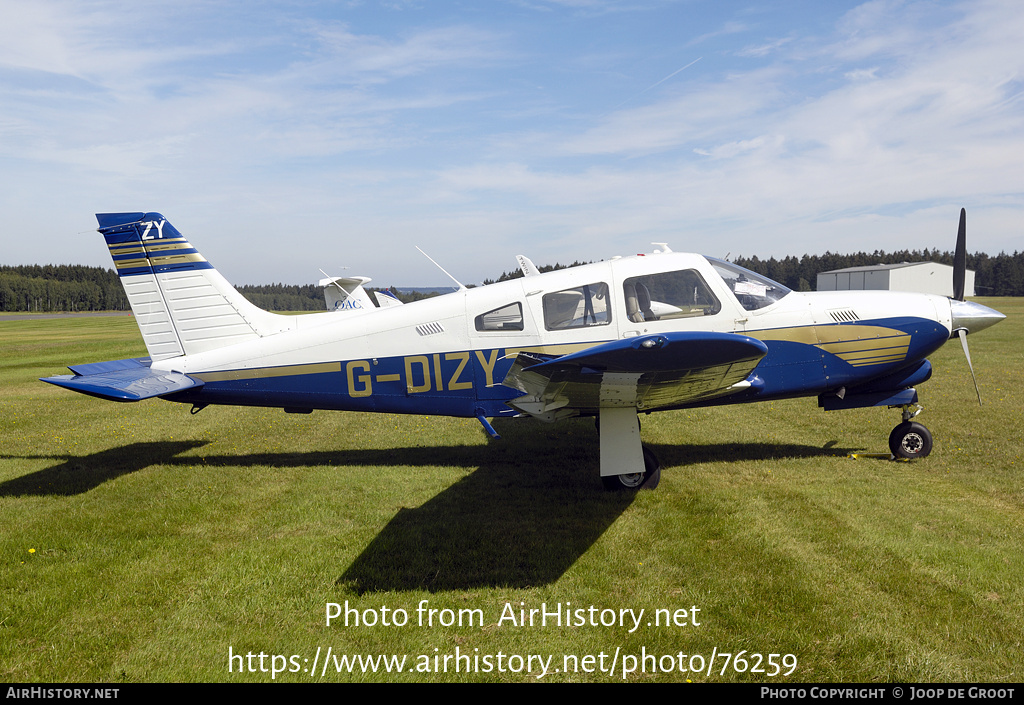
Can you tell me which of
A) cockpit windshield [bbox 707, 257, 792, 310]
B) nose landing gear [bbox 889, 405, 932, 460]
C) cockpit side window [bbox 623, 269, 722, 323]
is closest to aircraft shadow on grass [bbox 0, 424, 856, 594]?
nose landing gear [bbox 889, 405, 932, 460]

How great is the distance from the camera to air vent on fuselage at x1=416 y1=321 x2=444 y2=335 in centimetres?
669

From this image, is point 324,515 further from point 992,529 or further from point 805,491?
point 992,529

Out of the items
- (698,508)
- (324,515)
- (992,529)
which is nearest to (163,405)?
(324,515)

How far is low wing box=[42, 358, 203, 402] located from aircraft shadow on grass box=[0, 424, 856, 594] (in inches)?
53.4

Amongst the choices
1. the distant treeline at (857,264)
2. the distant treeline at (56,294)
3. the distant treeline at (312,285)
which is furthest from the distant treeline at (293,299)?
the distant treeline at (857,264)

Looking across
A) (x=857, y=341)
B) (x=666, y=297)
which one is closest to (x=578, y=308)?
(x=666, y=297)

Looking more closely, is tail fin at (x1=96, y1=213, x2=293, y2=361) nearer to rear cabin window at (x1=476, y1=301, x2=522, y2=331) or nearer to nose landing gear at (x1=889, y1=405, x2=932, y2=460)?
rear cabin window at (x1=476, y1=301, x2=522, y2=331)

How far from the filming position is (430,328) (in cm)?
671

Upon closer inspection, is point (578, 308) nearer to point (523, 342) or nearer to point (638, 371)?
point (523, 342)

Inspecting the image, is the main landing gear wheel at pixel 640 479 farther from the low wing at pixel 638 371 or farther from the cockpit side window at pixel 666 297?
the cockpit side window at pixel 666 297

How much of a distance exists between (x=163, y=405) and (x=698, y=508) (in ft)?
40.1

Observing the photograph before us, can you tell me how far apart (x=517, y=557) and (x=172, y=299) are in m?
5.62
